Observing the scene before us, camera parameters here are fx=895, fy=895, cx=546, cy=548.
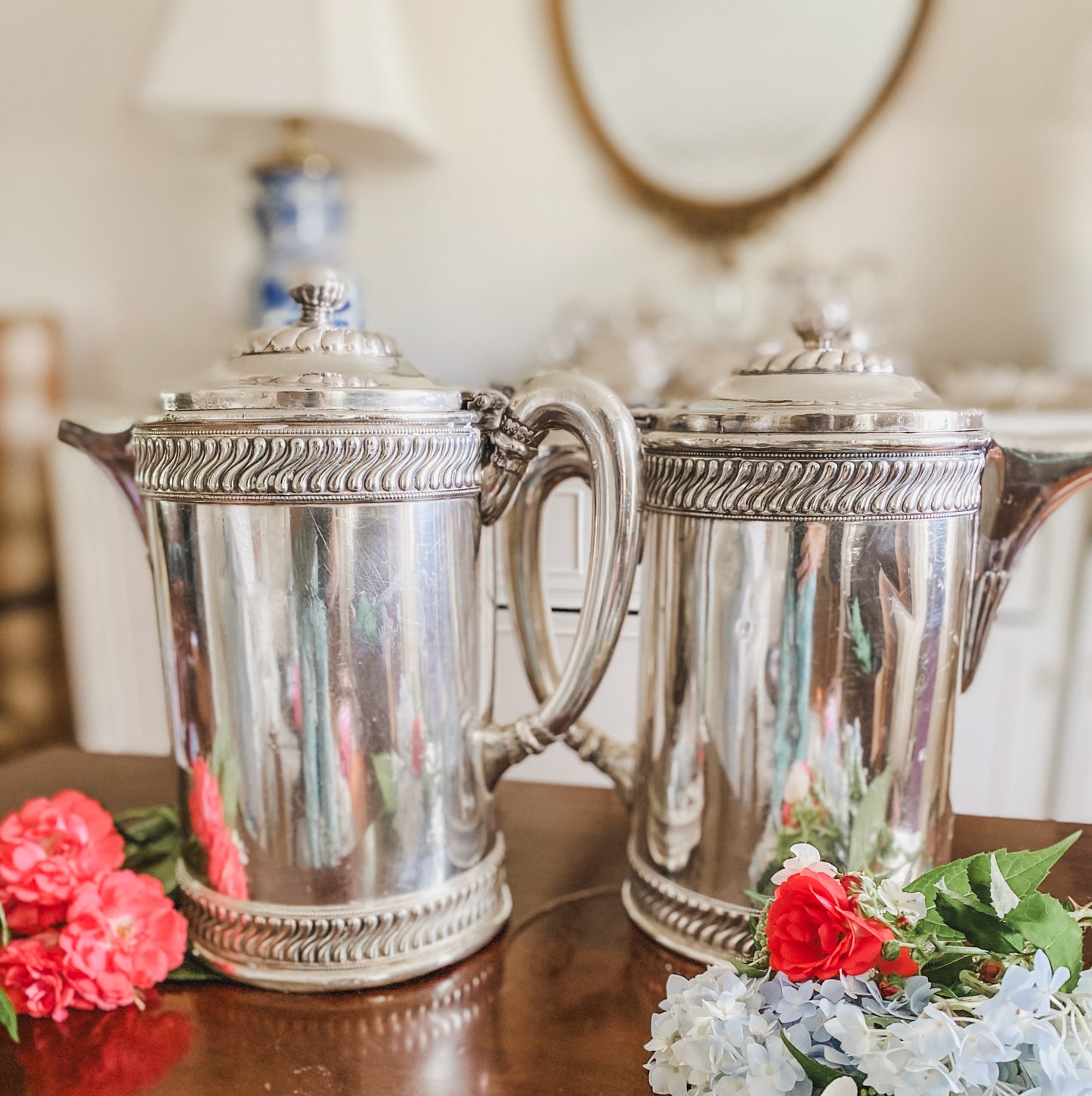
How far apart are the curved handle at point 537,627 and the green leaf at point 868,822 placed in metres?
0.12

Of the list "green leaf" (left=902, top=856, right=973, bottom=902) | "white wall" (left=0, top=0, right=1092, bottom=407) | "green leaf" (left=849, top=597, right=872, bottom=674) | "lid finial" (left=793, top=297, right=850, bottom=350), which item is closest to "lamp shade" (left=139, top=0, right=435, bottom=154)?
"white wall" (left=0, top=0, right=1092, bottom=407)

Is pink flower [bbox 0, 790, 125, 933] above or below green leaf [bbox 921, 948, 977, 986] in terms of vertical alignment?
below

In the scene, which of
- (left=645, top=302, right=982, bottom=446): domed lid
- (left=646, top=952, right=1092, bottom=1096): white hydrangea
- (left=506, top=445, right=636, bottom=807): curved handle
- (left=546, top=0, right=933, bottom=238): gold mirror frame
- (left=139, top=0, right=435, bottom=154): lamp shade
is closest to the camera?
(left=646, top=952, right=1092, bottom=1096): white hydrangea

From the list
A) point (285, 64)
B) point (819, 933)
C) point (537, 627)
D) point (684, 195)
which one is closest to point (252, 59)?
point (285, 64)

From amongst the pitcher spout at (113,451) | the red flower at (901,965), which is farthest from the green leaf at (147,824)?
the red flower at (901,965)

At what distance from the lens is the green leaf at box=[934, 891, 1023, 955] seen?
284 mm

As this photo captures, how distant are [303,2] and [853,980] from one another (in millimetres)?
1121

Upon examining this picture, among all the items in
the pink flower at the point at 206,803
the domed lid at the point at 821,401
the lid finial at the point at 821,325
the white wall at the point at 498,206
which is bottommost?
the pink flower at the point at 206,803

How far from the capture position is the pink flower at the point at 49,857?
15.7 inches

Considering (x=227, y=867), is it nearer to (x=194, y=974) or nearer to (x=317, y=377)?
(x=194, y=974)

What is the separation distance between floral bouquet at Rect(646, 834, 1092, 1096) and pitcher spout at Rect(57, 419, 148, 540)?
0.35 metres

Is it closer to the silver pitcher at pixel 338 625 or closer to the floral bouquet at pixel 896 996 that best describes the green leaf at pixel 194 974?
the silver pitcher at pixel 338 625

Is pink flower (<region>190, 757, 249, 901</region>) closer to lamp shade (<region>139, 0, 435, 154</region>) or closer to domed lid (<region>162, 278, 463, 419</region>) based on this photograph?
domed lid (<region>162, 278, 463, 419</region>)

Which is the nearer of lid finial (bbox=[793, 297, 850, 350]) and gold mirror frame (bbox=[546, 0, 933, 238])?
lid finial (bbox=[793, 297, 850, 350])
